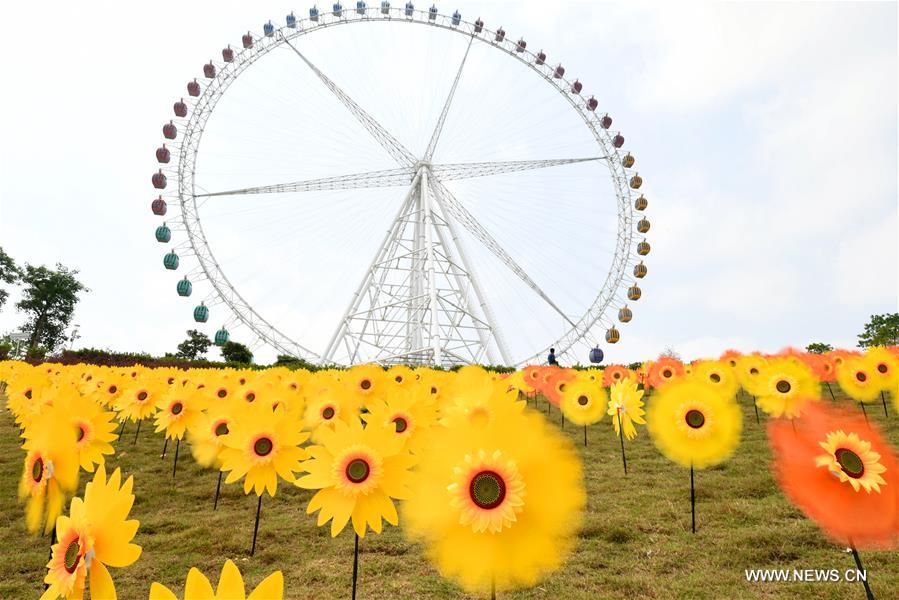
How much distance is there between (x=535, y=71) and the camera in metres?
31.5

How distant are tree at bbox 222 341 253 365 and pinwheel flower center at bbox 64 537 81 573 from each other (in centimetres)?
2648

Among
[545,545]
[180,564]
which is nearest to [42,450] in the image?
[180,564]

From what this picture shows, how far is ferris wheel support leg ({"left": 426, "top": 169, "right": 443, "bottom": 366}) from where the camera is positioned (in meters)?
24.4

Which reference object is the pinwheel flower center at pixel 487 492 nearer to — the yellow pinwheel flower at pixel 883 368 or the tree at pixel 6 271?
the yellow pinwheel flower at pixel 883 368

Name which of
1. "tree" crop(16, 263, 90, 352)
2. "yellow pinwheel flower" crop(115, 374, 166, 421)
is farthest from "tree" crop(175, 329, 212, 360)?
"yellow pinwheel flower" crop(115, 374, 166, 421)

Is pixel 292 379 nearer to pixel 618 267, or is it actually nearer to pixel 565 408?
pixel 565 408

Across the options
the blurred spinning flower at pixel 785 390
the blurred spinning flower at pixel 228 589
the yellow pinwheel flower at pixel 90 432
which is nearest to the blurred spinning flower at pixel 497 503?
the blurred spinning flower at pixel 228 589

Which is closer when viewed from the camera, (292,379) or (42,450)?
(42,450)

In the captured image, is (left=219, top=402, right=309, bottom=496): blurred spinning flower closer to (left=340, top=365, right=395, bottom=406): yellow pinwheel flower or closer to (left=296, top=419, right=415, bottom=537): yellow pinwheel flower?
(left=296, top=419, right=415, bottom=537): yellow pinwheel flower

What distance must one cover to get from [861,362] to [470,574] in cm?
720

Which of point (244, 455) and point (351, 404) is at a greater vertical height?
point (351, 404)

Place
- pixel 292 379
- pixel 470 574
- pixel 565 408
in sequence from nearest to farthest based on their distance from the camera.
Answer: pixel 470 574, pixel 565 408, pixel 292 379

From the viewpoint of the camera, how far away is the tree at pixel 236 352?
1037 inches

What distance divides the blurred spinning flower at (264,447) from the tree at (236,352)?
24976mm
